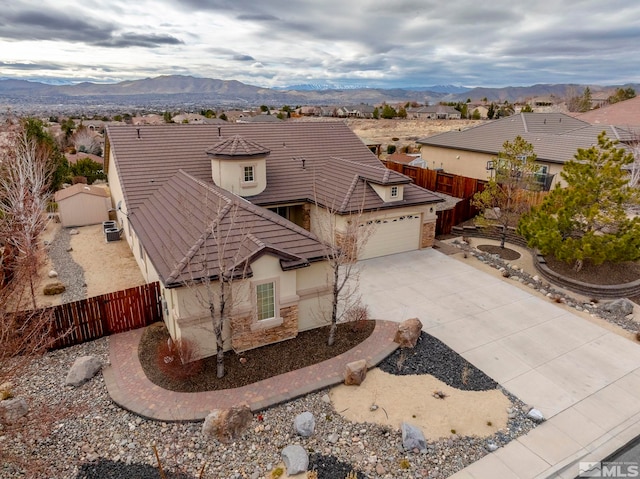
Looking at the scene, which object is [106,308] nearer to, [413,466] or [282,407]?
[282,407]

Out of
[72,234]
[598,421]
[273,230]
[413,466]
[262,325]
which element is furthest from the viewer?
[72,234]

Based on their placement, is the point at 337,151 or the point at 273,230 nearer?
the point at 273,230

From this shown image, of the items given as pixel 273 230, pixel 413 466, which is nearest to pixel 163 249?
pixel 273 230

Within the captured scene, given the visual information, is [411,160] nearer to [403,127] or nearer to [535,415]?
[535,415]

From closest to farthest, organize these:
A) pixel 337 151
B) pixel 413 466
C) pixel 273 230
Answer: pixel 413 466 → pixel 273 230 → pixel 337 151

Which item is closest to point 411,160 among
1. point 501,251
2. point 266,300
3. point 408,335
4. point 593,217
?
point 501,251

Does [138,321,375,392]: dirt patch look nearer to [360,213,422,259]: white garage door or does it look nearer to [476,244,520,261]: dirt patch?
[360,213,422,259]: white garage door
